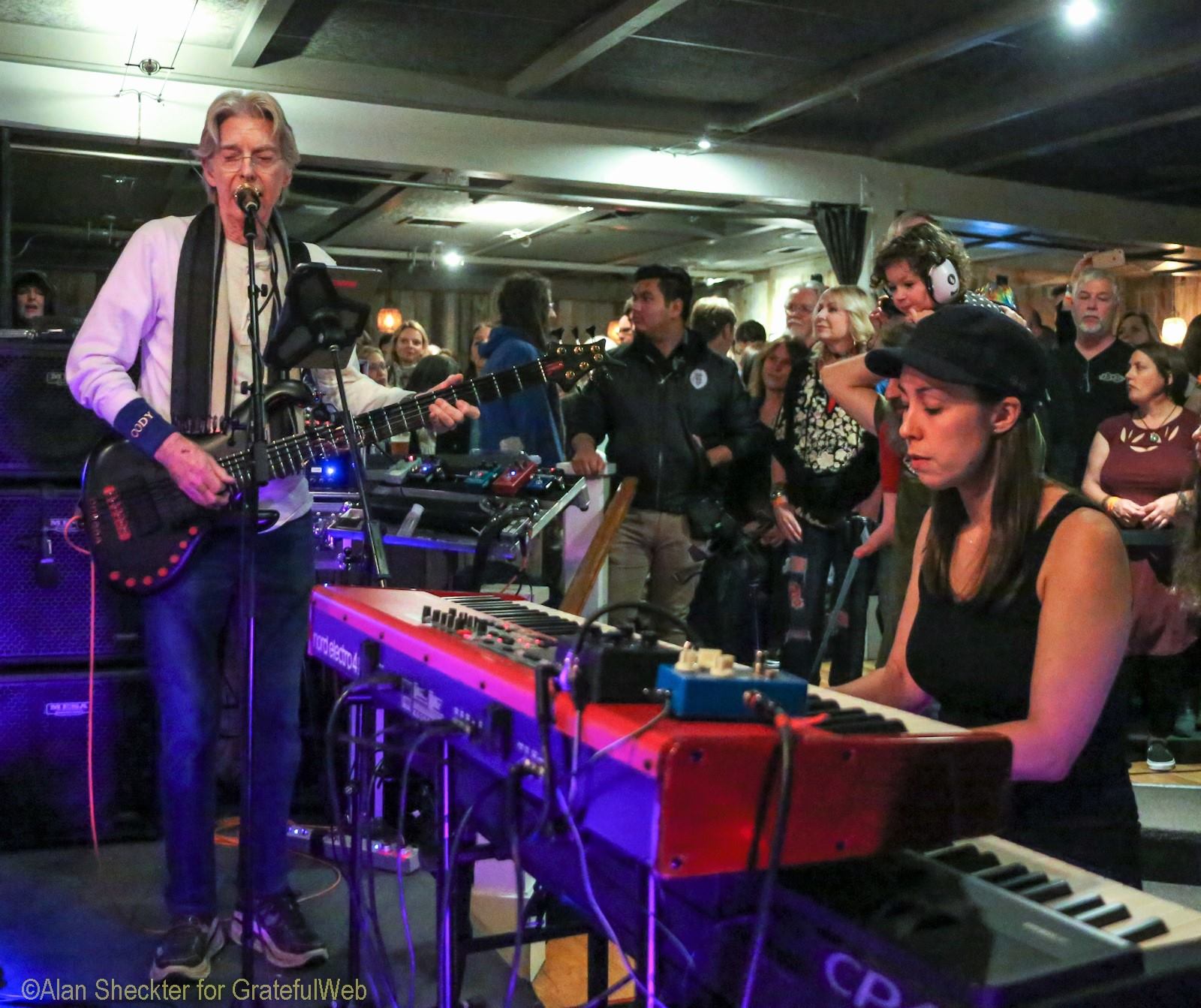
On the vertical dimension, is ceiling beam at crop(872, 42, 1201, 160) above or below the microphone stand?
above

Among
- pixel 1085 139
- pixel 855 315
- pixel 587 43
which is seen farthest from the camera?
pixel 1085 139

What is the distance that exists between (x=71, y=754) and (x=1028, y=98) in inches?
292

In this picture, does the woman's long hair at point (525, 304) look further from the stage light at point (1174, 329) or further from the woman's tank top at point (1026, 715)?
the stage light at point (1174, 329)

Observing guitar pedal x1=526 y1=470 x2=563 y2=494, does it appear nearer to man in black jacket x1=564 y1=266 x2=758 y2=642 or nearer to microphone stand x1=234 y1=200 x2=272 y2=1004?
man in black jacket x1=564 y1=266 x2=758 y2=642

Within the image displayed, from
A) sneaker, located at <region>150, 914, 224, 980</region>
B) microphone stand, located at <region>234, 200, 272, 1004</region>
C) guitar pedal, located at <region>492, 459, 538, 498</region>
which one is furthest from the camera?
guitar pedal, located at <region>492, 459, 538, 498</region>

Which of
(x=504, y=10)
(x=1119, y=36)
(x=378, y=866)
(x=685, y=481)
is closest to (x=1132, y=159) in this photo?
(x=1119, y=36)

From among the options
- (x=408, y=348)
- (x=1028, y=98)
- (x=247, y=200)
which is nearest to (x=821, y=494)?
(x=247, y=200)

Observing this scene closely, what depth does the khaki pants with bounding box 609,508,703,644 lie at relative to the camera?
4488 millimetres

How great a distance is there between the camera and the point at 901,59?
7.39 meters

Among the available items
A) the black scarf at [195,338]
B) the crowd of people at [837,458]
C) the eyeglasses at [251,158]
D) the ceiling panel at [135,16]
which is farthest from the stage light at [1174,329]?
the black scarf at [195,338]

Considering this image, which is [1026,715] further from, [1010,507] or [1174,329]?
[1174,329]

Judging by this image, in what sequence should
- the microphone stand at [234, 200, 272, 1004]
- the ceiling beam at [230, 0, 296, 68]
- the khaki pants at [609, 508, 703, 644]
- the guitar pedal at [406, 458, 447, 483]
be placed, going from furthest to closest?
the ceiling beam at [230, 0, 296, 68], the khaki pants at [609, 508, 703, 644], the guitar pedal at [406, 458, 447, 483], the microphone stand at [234, 200, 272, 1004]

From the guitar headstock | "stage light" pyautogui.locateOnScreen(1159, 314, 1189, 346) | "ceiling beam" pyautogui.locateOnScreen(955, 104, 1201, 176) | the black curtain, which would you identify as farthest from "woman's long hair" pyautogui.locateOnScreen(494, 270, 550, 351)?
"stage light" pyautogui.locateOnScreen(1159, 314, 1189, 346)

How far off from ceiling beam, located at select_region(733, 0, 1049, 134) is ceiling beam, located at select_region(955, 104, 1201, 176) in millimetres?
2080
